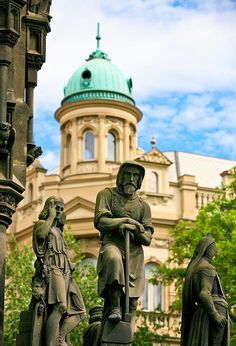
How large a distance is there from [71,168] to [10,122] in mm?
37650

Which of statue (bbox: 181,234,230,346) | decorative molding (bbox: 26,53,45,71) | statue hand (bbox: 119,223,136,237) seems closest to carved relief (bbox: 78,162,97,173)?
decorative molding (bbox: 26,53,45,71)

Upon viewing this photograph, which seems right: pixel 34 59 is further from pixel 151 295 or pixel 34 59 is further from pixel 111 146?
pixel 111 146

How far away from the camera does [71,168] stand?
182 ft

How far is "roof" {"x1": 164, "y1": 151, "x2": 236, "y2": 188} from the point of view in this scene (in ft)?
202

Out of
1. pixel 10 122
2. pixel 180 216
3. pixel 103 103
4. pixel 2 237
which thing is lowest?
pixel 2 237

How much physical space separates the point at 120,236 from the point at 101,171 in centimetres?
3996

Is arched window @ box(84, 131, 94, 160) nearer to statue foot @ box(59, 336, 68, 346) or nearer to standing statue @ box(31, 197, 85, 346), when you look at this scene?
standing statue @ box(31, 197, 85, 346)

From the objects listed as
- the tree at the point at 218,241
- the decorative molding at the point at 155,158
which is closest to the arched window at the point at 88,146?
the decorative molding at the point at 155,158

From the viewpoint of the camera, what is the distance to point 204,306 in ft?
49.0

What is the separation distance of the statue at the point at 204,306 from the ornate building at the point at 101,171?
36.7m

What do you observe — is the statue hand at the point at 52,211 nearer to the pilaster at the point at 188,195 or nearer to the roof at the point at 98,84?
the pilaster at the point at 188,195

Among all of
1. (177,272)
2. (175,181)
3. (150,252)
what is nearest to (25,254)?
(177,272)

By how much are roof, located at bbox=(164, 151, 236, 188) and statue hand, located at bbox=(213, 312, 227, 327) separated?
4507cm

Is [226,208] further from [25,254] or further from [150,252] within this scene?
[150,252]
